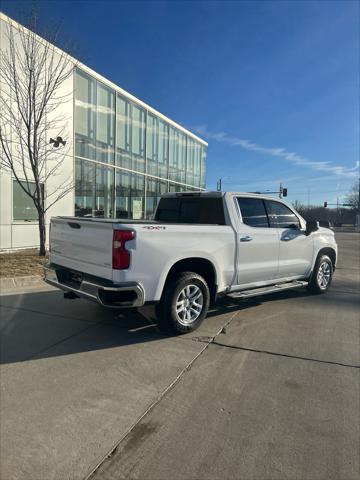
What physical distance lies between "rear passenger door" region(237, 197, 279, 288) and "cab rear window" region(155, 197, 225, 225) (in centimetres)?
38

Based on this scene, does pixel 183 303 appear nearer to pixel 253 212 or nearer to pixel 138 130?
pixel 253 212

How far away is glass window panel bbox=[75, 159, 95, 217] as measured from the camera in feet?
47.9

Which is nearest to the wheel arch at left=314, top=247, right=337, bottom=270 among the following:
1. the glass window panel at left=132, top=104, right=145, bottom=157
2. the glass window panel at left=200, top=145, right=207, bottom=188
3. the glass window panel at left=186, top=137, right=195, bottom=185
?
the glass window panel at left=132, top=104, right=145, bottom=157

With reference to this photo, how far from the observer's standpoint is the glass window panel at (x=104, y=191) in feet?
52.9

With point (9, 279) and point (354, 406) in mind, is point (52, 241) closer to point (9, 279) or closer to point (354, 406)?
point (9, 279)

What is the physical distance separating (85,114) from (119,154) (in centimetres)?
314

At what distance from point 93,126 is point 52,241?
11.2 metres

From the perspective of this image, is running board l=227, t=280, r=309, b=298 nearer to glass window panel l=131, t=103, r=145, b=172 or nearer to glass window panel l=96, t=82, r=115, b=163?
glass window panel l=96, t=82, r=115, b=163

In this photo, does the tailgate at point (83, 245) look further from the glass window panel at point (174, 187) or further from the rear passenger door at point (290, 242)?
the glass window panel at point (174, 187)

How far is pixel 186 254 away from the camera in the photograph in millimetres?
4750

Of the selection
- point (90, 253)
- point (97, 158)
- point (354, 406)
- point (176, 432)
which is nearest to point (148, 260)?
point (90, 253)

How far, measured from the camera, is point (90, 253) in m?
4.59

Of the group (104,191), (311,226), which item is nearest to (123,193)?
(104,191)

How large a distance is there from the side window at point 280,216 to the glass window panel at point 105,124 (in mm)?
11122
